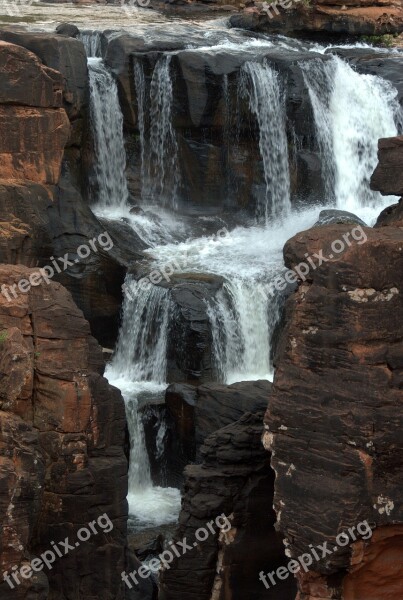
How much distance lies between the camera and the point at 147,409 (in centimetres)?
3341

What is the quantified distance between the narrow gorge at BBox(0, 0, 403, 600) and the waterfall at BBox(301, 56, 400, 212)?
0.22ft

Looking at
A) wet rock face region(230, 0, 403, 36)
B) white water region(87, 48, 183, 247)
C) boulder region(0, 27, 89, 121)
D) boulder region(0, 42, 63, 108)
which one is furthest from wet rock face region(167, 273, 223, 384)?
wet rock face region(230, 0, 403, 36)

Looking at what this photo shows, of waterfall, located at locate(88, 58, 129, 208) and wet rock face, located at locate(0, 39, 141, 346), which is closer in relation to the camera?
wet rock face, located at locate(0, 39, 141, 346)

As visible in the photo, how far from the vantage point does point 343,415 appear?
19.4 metres

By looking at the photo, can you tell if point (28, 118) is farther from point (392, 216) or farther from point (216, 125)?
point (216, 125)

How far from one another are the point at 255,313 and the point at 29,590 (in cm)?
1591

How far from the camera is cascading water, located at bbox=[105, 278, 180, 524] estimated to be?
33.3 metres

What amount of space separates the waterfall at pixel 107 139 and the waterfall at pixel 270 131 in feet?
11.9

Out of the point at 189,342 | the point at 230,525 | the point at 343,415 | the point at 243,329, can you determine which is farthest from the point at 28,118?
the point at 343,415

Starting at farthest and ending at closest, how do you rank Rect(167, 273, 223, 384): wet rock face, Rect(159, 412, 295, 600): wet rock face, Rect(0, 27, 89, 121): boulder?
Rect(0, 27, 89, 121): boulder
Rect(167, 273, 223, 384): wet rock face
Rect(159, 412, 295, 600): wet rock face

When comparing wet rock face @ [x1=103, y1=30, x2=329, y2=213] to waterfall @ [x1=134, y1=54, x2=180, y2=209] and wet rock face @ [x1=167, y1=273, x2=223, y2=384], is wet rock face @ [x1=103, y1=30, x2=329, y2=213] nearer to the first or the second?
waterfall @ [x1=134, y1=54, x2=180, y2=209]

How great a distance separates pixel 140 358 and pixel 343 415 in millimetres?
16371

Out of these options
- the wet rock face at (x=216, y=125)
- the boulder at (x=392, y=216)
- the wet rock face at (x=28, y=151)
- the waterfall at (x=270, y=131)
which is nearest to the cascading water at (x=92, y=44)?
the wet rock face at (x=216, y=125)

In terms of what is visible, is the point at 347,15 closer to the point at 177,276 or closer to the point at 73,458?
the point at 177,276
